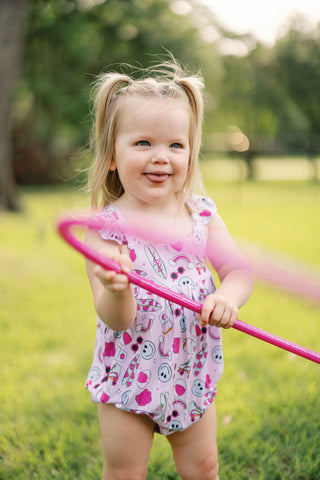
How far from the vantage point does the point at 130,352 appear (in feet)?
5.49

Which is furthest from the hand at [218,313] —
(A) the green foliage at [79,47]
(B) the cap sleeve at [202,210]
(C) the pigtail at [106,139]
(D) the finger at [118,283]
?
(A) the green foliage at [79,47]

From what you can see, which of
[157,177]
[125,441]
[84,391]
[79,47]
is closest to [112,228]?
[157,177]

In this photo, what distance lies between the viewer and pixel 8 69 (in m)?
9.76

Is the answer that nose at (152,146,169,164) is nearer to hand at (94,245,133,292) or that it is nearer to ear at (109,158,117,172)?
ear at (109,158,117,172)

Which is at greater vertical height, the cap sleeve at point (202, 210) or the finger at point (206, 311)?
the cap sleeve at point (202, 210)

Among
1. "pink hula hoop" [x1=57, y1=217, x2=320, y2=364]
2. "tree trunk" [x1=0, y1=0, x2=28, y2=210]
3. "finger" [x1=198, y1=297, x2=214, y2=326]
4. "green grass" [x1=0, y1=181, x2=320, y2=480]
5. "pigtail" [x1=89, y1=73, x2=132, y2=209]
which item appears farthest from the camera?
"tree trunk" [x1=0, y1=0, x2=28, y2=210]

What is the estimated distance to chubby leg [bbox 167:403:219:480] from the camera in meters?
1.79

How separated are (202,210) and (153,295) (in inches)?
16.3

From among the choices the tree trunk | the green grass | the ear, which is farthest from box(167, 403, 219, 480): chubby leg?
the tree trunk

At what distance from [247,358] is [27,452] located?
1.59 meters

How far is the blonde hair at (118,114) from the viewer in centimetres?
173

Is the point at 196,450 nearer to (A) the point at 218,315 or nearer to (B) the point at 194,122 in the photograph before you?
(A) the point at 218,315

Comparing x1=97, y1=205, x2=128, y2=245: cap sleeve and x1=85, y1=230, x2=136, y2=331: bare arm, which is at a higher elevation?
x1=97, y1=205, x2=128, y2=245: cap sleeve

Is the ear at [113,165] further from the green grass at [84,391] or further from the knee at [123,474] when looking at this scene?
the knee at [123,474]
